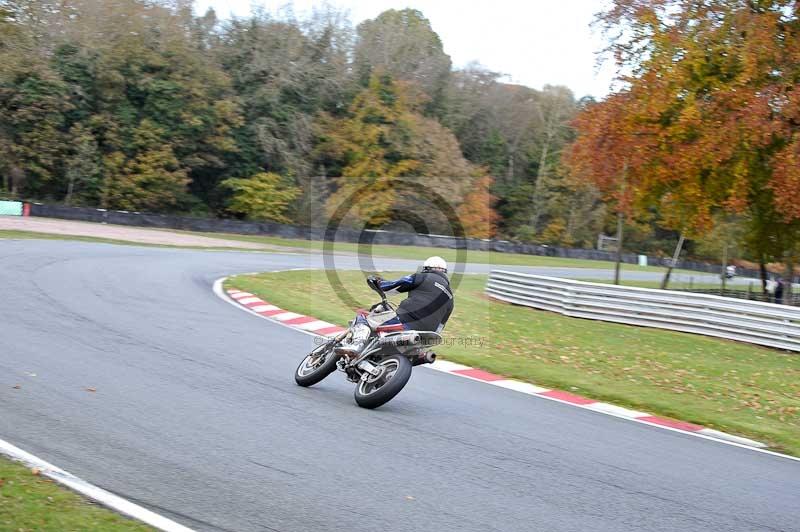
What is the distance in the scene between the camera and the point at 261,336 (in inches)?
520

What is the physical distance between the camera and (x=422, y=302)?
9078 mm

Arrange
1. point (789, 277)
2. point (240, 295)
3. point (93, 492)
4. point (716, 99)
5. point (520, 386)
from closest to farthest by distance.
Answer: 1. point (93, 492)
2. point (520, 386)
3. point (240, 295)
4. point (716, 99)
5. point (789, 277)

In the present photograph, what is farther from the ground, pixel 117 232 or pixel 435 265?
pixel 435 265

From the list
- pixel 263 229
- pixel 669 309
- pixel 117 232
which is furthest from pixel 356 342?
pixel 263 229

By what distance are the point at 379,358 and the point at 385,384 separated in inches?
21.7

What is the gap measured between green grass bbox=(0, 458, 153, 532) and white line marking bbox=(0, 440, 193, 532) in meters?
0.09

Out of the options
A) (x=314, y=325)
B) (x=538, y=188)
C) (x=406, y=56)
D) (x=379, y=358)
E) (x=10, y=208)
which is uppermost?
(x=406, y=56)

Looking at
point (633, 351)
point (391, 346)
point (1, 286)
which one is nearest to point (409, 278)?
point (391, 346)

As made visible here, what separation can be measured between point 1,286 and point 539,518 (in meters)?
12.8

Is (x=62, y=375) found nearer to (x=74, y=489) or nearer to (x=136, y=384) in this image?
(x=136, y=384)

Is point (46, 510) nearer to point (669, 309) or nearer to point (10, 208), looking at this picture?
point (669, 309)

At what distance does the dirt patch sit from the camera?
113 ft

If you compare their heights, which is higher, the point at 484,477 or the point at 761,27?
Result: the point at 761,27

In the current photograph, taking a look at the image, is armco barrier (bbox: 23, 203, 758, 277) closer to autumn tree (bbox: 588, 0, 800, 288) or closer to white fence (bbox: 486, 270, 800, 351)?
autumn tree (bbox: 588, 0, 800, 288)
